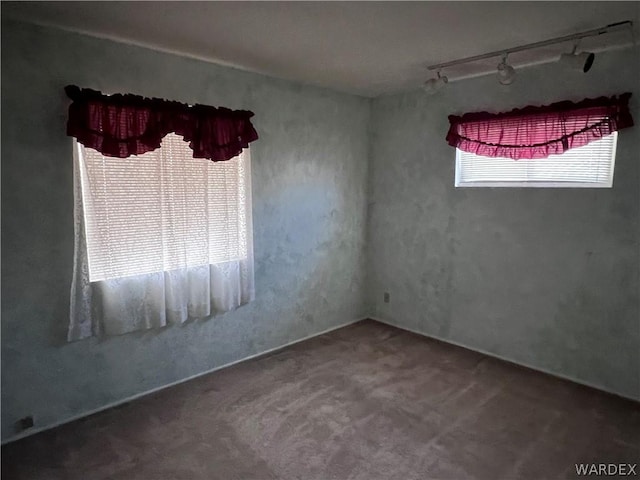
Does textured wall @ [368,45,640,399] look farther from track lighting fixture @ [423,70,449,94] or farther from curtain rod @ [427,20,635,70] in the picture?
track lighting fixture @ [423,70,449,94]

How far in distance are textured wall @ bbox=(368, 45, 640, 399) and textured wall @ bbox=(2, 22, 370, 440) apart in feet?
1.42

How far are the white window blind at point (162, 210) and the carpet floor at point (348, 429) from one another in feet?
3.24

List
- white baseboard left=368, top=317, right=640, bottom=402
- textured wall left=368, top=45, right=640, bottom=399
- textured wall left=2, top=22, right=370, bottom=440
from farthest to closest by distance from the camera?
1. white baseboard left=368, top=317, right=640, bottom=402
2. textured wall left=368, top=45, right=640, bottom=399
3. textured wall left=2, top=22, right=370, bottom=440

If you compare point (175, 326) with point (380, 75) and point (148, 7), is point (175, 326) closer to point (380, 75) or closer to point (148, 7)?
point (148, 7)

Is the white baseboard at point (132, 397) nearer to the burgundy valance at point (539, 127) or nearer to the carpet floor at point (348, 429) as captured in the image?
the carpet floor at point (348, 429)

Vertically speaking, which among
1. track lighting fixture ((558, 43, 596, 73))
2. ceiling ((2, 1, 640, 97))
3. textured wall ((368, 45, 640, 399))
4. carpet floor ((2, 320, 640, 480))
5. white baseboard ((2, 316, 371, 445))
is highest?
ceiling ((2, 1, 640, 97))

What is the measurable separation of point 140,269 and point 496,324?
2.95 metres

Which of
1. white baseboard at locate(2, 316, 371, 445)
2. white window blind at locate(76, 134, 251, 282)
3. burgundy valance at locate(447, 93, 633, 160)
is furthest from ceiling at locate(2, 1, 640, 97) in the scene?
white baseboard at locate(2, 316, 371, 445)

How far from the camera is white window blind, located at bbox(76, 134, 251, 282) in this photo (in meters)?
2.56

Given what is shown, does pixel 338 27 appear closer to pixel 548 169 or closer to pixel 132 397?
pixel 548 169

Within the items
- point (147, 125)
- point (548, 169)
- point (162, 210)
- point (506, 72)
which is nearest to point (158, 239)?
point (162, 210)

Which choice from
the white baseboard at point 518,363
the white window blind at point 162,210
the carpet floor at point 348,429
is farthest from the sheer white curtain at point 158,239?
the white baseboard at point 518,363

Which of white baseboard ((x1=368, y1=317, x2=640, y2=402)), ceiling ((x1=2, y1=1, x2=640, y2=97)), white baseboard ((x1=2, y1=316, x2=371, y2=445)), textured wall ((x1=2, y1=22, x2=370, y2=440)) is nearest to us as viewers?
ceiling ((x1=2, y1=1, x2=640, y2=97))

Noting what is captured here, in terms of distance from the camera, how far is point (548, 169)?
125 inches
